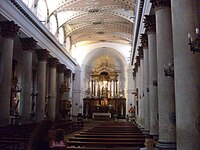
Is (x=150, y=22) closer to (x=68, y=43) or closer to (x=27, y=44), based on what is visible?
(x=27, y=44)

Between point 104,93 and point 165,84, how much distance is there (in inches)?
1029

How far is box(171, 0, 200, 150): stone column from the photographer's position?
525 centimetres

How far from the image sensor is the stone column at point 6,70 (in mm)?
12133

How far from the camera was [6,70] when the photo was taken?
12281 mm

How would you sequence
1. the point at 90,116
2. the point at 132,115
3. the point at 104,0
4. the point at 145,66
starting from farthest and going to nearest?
the point at 90,116, the point at 132,115, the point at 104,0, the point at 145,66

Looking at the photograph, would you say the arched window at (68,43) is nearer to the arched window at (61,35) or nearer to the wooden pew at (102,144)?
the arched window at (61,35)

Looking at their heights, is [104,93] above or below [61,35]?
below

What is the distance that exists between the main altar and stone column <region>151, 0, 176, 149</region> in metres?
24.0

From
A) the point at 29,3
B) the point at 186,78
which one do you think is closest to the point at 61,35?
the point at 29,3

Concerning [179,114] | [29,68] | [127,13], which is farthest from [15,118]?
[179,114]

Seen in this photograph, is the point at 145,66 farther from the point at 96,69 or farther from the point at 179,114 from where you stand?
the point at 96,69

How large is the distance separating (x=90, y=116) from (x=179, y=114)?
27.0m

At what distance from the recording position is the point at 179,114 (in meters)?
5.48

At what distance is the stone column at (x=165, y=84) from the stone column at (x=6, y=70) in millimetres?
7246
